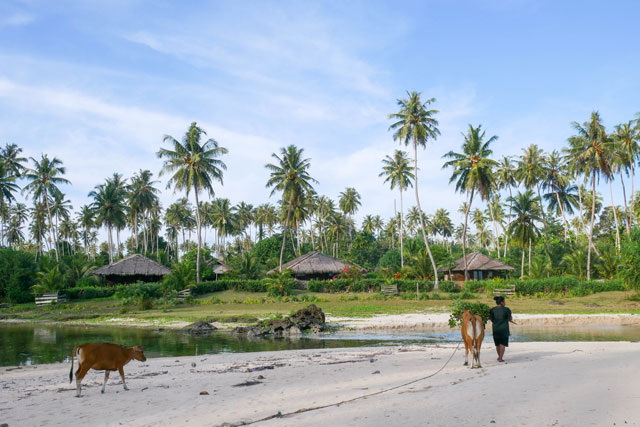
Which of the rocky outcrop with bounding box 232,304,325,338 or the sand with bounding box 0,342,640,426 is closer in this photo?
the sand with bounding box 0,342,640,426

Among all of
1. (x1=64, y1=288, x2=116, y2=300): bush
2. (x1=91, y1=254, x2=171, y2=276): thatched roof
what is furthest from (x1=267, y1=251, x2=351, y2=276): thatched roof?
(x1=64, y1=288, x2=116, y2=300): bush

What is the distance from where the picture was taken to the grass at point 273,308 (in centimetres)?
2936

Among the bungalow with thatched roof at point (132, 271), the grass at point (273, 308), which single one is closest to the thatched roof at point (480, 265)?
the grass at point (273, 308)

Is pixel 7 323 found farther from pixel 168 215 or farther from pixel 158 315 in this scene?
pixel 168 215

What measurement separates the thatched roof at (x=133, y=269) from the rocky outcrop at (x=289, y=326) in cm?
3141

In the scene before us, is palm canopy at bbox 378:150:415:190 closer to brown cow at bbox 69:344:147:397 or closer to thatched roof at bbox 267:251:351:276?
thatched roof at bbox 267:251:351:276

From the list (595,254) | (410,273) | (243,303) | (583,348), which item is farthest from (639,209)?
(583,348)

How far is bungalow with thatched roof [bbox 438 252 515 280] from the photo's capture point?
54.6m

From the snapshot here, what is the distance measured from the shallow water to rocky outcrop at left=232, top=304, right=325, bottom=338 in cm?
86

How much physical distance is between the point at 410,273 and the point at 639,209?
43.3 m

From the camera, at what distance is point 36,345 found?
19.3 metres

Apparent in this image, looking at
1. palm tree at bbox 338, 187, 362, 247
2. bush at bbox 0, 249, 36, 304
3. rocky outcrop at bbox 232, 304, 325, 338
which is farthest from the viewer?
palm tree at bbox 338, 187, 362, 247

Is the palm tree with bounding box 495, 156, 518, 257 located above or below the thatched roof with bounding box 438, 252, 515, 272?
above

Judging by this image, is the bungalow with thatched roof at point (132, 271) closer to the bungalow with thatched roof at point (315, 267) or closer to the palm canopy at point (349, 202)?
the bungalow with thatched roof at point (315, 267)
